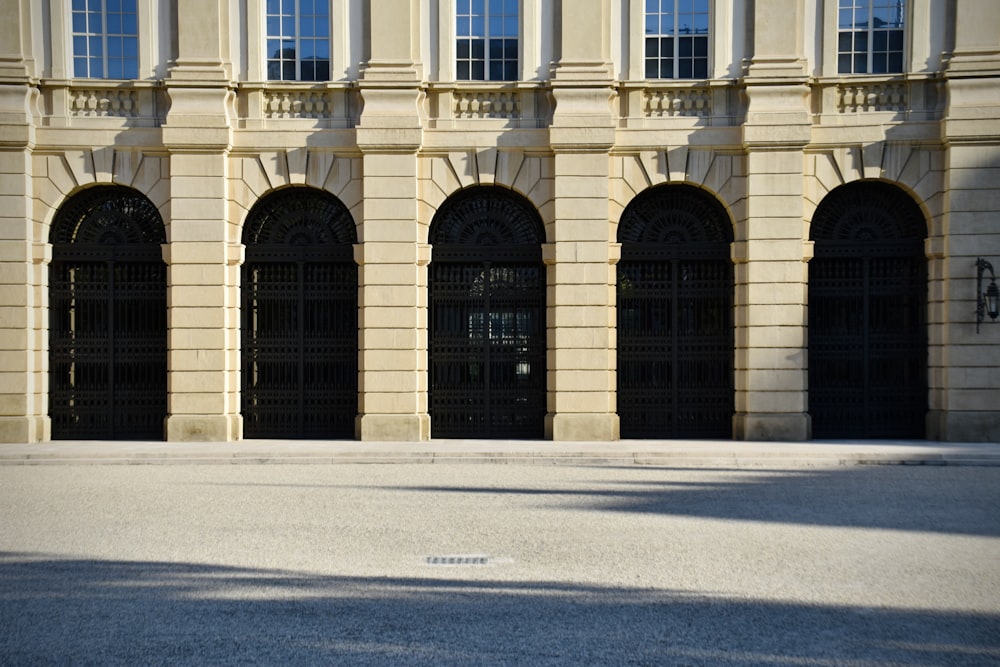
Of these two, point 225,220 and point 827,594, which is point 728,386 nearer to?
point 225,220

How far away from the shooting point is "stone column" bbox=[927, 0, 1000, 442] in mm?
21172

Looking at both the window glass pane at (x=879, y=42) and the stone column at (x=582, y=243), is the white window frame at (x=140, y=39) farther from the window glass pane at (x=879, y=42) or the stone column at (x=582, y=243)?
the window glass pane at (x=879, y=42)

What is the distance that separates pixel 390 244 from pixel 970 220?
11.8 metres

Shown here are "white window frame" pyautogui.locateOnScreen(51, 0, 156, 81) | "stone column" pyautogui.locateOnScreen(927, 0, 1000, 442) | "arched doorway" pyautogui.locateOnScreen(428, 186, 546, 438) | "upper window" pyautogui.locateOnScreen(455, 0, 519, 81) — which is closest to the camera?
"stone column" pyautogui.locateOnScreen(927, 0, 1000, 442)

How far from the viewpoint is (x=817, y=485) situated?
15.3 m

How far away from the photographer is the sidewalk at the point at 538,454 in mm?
18438

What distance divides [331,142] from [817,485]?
1217 cm

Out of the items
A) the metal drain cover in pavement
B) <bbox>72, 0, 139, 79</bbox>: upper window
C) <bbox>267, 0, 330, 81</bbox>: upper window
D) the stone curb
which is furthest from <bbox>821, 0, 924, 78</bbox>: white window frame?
the metal drain cover in pavement

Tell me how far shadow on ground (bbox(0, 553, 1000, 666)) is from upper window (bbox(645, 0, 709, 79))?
15.8m

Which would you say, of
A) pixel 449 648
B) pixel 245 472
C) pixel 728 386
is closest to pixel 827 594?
pixel 449 648

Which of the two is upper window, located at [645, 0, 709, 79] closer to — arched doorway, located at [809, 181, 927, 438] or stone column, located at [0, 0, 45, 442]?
arched doorway, located at [809, 181, 927, 438]

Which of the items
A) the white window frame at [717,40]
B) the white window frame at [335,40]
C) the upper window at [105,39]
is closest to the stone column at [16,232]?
the upper window at [105,39]

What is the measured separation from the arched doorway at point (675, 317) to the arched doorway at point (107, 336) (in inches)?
389

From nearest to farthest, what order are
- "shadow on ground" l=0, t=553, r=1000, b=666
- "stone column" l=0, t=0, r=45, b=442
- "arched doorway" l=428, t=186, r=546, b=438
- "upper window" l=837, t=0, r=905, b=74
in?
"shadow on ground" l=0, t=553, r=1000, b=666
"stone column" l=0, t=0, r=45, b=442
"upper window" l=837, t=0, r=905, b=74
"arched doorway" l=428, t=186, r=546, b=438
